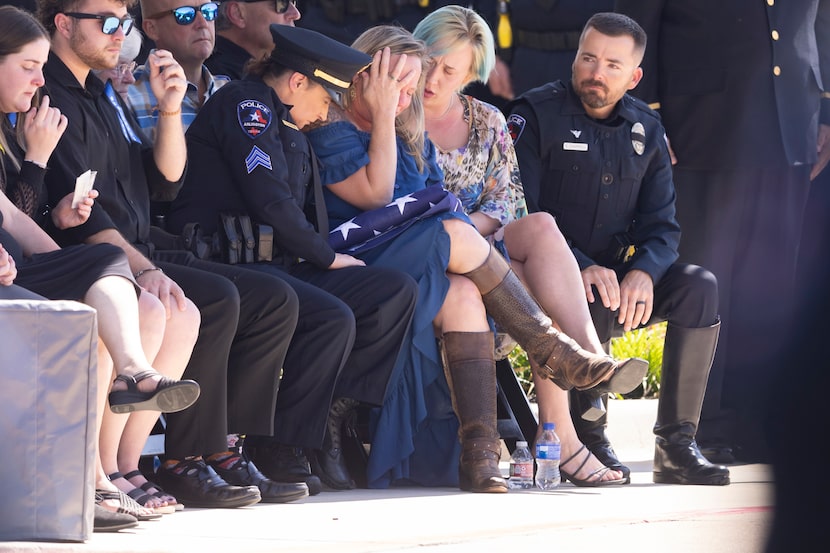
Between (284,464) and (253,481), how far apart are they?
219 millimetres

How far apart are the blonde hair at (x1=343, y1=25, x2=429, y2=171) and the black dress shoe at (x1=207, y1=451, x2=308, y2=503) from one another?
1.45m

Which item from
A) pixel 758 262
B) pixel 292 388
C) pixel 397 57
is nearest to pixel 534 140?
pixel 397 57

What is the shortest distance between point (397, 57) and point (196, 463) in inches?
69.3

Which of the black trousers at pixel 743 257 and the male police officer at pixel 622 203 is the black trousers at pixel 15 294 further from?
the black trousers at pixel 743 257

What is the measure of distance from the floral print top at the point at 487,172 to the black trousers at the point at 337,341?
0.82 meters

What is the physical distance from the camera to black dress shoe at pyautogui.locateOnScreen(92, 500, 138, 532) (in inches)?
149

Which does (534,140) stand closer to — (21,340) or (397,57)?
(397,57)

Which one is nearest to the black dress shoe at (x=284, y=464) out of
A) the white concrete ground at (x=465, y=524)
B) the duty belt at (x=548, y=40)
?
the white concrete ground at (x=465, y=524)

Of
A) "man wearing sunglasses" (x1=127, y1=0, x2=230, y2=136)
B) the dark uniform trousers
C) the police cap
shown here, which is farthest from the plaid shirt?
the dark uniform trousers

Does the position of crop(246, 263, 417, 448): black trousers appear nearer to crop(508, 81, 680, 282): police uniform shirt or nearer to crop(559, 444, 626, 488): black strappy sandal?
crop(559, 444, 626, 488): black strappy sandal

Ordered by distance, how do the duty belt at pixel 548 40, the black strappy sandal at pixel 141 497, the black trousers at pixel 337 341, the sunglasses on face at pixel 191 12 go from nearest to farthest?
1. the black strappy sandal at pixel 141 497
2. the black trousers at pixel 337 341
3. the sunglasses on face at pixel 191 12
4. the duty belt at pixel 548 40

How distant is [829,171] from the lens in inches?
275

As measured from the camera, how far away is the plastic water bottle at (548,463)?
5.30 m

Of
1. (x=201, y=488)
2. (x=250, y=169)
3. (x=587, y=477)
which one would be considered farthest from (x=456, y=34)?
(x=201, y=488)
